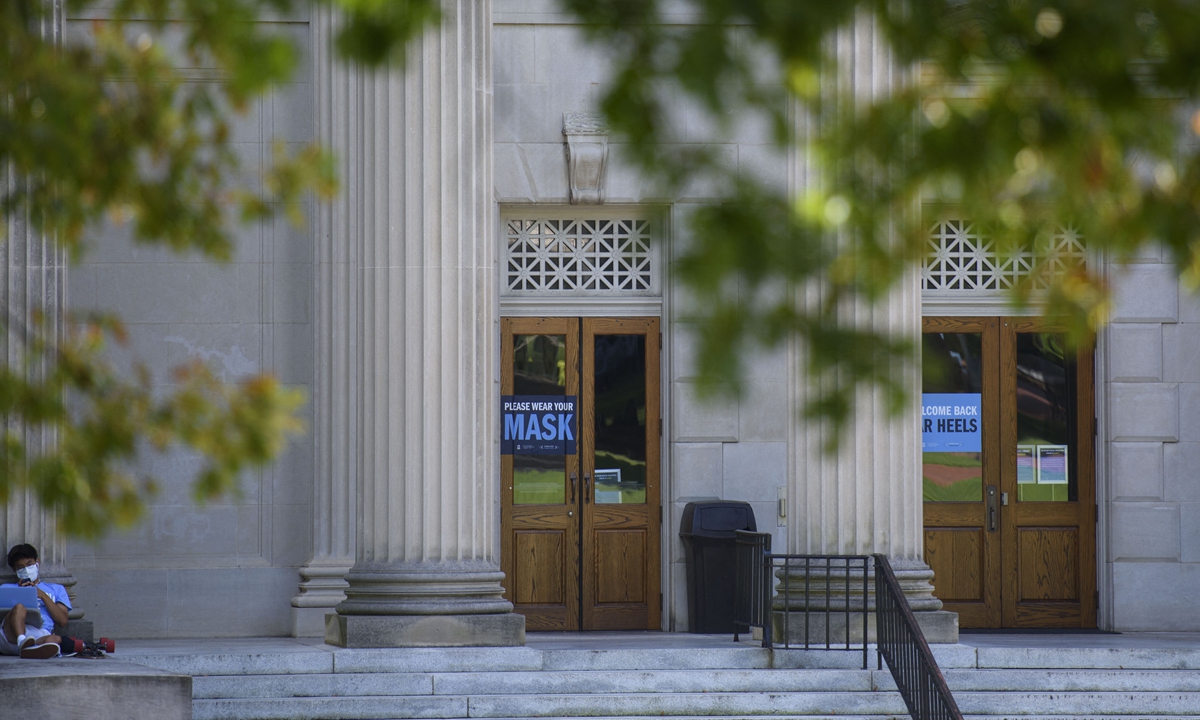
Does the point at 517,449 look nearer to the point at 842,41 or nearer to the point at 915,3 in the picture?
the point at 842,41

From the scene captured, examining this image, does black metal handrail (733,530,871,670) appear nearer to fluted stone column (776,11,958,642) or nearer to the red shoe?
fluted stone column (776,11,958,642)

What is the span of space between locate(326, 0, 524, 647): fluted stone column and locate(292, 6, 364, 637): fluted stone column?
179 centimetres

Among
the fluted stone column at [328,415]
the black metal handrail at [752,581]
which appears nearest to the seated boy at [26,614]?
the fluted stone column at [328,415]

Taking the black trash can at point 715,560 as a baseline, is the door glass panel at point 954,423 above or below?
above

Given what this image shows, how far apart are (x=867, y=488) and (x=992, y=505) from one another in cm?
359

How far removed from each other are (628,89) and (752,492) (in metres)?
11.2

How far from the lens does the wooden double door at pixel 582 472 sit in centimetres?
1412

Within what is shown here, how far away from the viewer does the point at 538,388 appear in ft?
46.6

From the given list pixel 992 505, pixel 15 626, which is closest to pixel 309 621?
pixel 15 626

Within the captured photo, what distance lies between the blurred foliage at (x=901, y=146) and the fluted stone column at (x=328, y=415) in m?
9.73

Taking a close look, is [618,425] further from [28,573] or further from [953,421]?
[28,573]

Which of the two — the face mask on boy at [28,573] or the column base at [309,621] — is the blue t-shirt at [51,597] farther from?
the column base at [309,621]

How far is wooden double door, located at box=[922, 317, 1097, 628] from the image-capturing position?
562 inches

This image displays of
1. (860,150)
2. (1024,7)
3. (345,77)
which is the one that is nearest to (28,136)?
(860,150)
